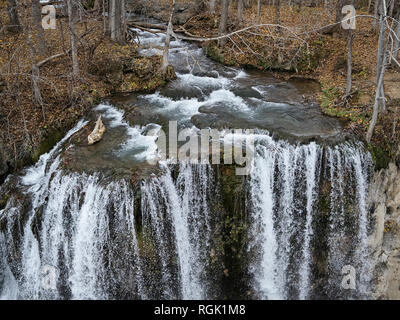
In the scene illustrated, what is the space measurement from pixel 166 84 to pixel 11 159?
621 cm

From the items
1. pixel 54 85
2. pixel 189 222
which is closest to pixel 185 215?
pixel 189 222

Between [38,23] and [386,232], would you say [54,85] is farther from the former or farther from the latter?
[386,232]

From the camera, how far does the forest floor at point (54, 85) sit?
1044cm

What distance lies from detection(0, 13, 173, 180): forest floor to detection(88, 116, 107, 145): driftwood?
4.75 ft

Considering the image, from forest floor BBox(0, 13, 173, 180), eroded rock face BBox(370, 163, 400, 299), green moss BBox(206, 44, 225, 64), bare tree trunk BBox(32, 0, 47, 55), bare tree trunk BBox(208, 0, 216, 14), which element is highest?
bare tree trunk BBox(208, 0, 216, 14)

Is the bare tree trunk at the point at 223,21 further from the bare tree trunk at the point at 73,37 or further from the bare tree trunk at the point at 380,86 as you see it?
the bare tree trunk at the point at 380,86

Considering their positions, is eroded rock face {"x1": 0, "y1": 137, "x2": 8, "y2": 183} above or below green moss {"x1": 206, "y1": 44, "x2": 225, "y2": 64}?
below

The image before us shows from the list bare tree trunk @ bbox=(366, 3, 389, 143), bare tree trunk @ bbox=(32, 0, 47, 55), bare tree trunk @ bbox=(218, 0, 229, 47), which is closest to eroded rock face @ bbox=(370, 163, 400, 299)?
bare tree trunk @ bbox=(366, 3, 389, 143)

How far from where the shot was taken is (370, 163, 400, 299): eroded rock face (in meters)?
9.94

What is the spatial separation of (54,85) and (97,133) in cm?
225

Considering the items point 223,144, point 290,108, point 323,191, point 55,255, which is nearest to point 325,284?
point 323,191

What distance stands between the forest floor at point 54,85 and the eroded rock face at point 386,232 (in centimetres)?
846

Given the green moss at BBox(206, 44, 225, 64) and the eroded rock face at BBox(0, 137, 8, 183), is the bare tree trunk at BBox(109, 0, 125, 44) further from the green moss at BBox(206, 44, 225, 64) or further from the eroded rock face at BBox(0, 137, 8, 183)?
the eroded rock face at BBox(0, 137, 8, 183)

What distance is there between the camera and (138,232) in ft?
29.1
